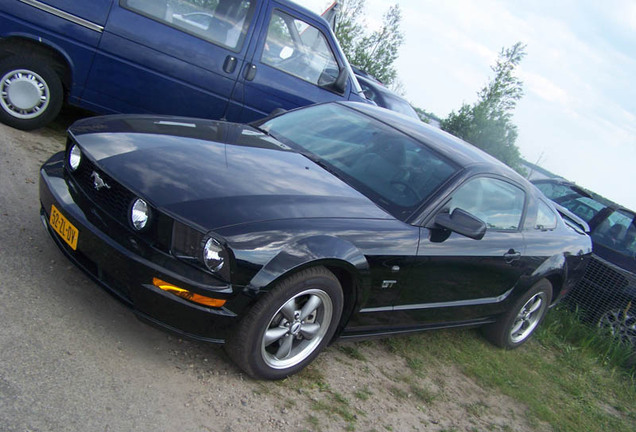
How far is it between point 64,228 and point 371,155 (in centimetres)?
195

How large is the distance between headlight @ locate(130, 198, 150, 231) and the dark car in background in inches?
190

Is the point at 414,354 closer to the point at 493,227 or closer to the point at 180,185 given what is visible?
the point at 493,227

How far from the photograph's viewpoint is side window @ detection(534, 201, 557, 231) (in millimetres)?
4617

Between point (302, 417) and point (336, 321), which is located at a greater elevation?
point (336, 321)

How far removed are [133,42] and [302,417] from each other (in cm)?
382

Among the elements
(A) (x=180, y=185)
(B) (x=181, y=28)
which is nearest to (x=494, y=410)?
(A) (x=180, y=185)

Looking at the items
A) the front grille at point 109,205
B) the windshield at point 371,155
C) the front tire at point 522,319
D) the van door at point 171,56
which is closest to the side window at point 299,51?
the van door at point 171,56

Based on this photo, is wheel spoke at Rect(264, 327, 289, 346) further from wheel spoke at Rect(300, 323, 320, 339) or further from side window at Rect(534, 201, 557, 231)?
side window at Rect(534, 201, 557, 231)

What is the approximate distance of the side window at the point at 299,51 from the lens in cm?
579

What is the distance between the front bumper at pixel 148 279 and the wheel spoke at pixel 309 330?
19.3 inches

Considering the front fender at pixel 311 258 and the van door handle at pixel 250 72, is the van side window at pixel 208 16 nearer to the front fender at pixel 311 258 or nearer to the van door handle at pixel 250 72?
the van door handle at pixel 250 72

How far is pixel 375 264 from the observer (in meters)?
3.12

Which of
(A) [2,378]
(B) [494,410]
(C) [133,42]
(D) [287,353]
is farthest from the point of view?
(C) [133,42]

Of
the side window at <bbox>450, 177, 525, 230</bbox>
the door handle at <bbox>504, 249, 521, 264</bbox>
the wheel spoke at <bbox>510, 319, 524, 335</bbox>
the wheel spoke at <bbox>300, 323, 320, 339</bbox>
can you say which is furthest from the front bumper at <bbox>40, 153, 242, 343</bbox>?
the wheel spoke at <bbox>510, 319, 524, 335</bbox>
